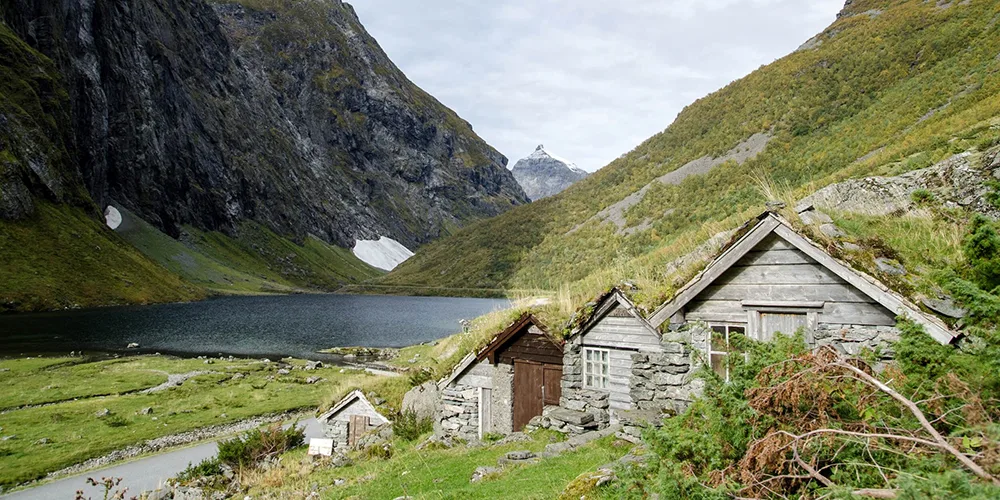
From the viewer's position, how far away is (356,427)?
1171 inches

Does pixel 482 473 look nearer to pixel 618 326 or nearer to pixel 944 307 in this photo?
pixel 618 326

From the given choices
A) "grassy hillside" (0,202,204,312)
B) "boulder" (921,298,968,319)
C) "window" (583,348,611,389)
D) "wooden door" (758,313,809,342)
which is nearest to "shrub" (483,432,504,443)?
"window" (583,348,611,389)

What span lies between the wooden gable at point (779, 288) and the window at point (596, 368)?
12.0ft

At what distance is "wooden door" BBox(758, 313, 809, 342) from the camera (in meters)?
12.9

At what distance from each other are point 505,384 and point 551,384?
2.14 m

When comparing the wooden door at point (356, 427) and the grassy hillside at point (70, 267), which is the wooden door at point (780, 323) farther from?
the grassy hillside at point (70, 267)

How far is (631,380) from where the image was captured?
1617cm

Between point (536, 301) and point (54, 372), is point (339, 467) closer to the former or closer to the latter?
point (536, 301)

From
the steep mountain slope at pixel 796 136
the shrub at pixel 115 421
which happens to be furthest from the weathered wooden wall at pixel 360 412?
the shrub at pixel 115 421

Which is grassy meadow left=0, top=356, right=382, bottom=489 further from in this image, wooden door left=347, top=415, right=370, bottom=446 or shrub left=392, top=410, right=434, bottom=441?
shrub left=392, top=410, right=434, bottom=441

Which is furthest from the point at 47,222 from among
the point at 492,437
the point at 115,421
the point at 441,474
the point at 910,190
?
the point at 910,190

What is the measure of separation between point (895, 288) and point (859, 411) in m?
6.28

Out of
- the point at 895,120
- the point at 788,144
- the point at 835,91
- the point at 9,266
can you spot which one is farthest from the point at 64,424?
the point at 9,266

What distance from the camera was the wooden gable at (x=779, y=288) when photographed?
38.8ft
